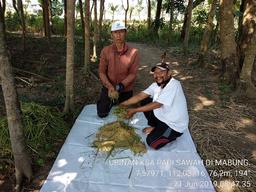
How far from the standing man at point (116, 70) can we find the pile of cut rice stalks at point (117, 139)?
51 cm

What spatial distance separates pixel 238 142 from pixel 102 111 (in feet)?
6.10

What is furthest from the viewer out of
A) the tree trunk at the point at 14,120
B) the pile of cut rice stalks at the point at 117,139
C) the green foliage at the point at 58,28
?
the green foliage at the point at 58,28

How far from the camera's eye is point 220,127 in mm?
4012

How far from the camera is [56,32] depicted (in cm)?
1386

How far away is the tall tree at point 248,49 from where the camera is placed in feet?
16.0

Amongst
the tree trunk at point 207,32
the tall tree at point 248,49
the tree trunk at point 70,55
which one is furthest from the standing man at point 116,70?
the tree trunk at point 207,32

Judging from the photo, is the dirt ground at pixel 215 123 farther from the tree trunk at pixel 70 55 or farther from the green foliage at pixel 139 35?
the green foliage at pixel 139 35

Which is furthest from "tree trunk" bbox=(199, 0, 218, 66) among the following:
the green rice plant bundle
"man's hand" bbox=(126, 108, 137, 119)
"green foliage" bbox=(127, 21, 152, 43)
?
"green foliage" bbox=(127, 21, 152, 43)

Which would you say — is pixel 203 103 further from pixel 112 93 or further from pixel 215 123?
pixel 112 93

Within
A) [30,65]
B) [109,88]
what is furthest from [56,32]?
[109,88]

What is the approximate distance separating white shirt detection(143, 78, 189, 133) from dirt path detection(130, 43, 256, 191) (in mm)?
491

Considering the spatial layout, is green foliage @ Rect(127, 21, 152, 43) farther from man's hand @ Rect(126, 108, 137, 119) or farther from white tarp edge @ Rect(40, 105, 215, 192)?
white tarp edge @ Rect(40, 105, 215, 192)

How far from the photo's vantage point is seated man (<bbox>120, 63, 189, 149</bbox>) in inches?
123

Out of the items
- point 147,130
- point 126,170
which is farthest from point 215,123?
point 126,170
